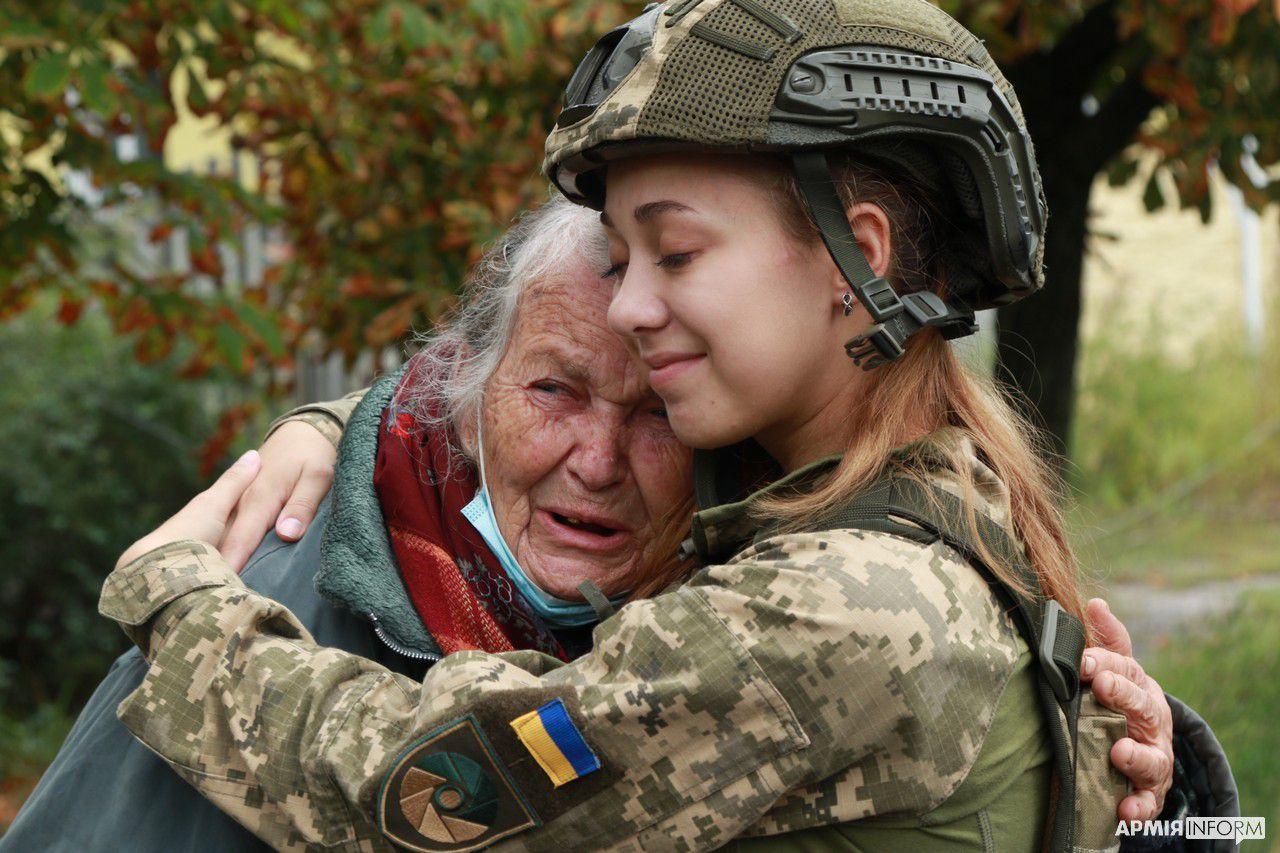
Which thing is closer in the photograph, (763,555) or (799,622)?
(799,622)

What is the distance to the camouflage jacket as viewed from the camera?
1.89m

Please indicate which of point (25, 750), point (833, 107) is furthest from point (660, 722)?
point (25, 750)

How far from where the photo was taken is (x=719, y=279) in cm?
218

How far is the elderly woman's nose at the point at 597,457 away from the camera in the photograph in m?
2.56

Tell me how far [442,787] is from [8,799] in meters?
5.59

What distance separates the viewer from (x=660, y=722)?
6.23 ft

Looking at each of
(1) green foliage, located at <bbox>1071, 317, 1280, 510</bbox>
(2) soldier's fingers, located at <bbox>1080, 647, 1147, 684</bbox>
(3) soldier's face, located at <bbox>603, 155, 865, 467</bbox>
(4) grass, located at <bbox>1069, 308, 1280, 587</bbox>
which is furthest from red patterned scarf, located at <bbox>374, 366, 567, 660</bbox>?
(1) green foliage, located at <bbox>1071, 317, 1280, 510</bbox>

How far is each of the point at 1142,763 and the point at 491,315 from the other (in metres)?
1.43

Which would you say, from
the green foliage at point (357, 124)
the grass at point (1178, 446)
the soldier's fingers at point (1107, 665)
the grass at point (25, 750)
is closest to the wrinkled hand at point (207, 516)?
the soldier's fingers at point (1107, 665)

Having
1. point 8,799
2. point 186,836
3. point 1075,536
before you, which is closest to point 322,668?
point 186,836

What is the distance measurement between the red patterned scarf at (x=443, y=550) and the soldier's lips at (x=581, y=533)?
0.12 metres

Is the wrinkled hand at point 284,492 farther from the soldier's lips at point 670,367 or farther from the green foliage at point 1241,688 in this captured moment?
the green foliage at point 1241,688

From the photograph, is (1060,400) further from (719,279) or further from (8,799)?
(8,799)

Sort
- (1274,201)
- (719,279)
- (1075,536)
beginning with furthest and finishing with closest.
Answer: (1274,201) → (1075,536) → (719,279)
